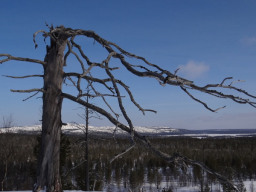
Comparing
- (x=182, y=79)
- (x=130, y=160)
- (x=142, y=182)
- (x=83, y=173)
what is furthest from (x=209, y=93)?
(x=130, y=160)

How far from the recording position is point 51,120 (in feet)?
11.9

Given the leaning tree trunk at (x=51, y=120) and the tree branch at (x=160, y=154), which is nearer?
the tree branch at (x=160, y=154)

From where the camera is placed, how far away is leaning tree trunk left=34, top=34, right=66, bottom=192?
11.7ft

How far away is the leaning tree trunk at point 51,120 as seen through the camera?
358 centimetres

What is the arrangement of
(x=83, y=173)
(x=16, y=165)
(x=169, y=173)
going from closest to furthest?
(x=83, y=173)
(x=169, y=173)
(x=16, y=165)

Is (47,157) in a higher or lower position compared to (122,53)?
lower

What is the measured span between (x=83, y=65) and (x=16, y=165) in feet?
91.0

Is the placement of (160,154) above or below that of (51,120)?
below

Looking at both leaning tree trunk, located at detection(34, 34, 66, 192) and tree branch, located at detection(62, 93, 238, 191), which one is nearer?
tree branch, located at detection(62, 93, 238, 191)

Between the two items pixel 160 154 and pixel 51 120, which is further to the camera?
pixel 51 120

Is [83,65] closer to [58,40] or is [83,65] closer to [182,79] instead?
[58,40]

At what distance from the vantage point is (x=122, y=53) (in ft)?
11.1

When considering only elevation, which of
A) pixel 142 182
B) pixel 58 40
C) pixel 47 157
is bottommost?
pixel 142 182

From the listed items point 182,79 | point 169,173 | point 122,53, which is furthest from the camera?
point 169,173
